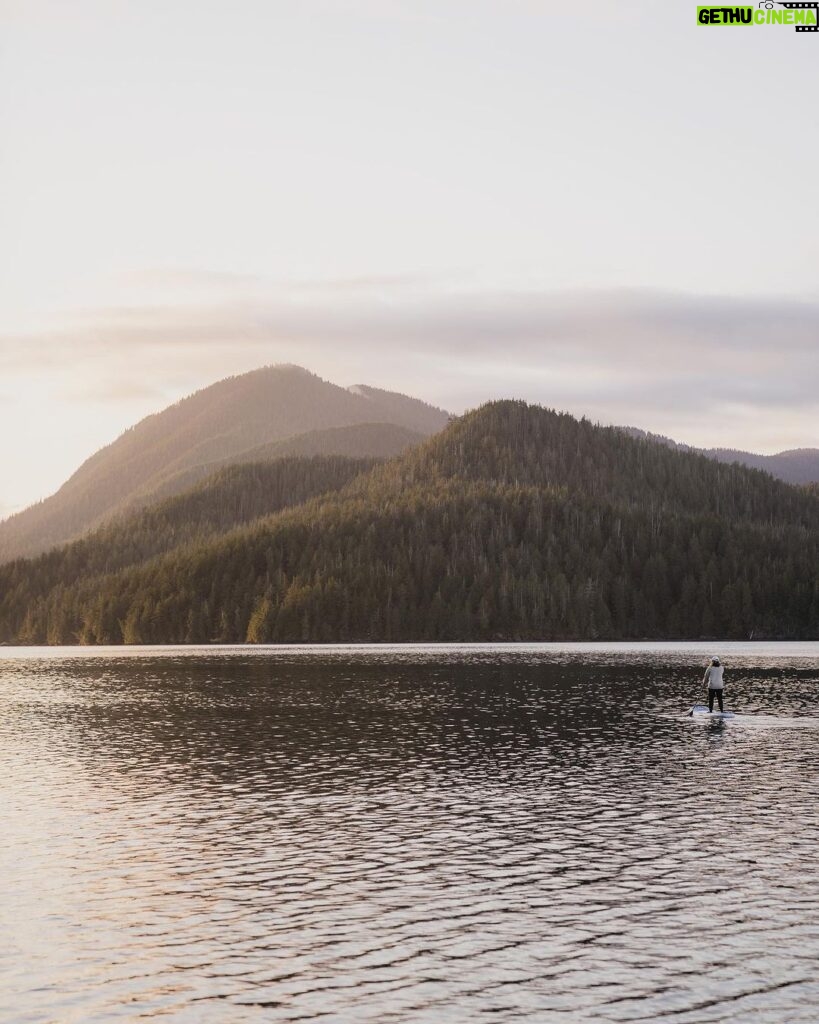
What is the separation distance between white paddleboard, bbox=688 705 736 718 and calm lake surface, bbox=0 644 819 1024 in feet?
9.80

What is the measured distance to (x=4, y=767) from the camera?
204ft

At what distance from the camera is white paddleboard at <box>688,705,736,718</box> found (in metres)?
82.5

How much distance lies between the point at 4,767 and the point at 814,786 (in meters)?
38.9

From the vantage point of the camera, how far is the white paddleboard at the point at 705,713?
82500 millimetres

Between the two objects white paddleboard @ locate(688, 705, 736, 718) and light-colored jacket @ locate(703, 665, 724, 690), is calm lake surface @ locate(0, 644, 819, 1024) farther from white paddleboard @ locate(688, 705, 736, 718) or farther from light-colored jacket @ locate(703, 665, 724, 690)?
light-colored jacket @ locate(703, 665, 724, 690)

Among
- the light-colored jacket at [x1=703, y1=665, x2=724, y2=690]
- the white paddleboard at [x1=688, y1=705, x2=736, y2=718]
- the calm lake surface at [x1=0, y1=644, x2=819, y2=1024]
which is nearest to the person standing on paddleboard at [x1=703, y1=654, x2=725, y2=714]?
the light-colored jacket at [x1=703, y1=665, x2=724, y2=690]

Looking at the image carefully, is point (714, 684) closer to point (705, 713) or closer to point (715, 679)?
point (715, 679)

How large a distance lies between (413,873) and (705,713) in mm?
51646

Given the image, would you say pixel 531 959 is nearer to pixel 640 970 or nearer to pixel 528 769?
pixel 640 970

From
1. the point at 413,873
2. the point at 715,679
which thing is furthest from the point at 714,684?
the point at 413,873

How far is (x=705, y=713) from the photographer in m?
83.1

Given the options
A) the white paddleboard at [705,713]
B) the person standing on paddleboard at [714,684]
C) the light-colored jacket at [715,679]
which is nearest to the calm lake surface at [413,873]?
the white paddleboard at [705,713]

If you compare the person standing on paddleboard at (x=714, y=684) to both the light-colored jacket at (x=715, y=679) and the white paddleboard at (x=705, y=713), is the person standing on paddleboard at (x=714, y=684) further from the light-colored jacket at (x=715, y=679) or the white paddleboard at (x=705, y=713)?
the white paddleboard at (x=705, y=713)

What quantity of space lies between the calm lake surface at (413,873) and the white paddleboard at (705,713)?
2986 millimetres
